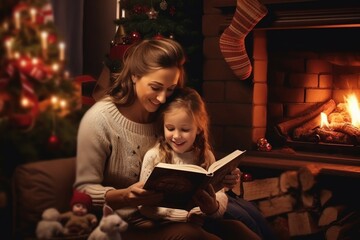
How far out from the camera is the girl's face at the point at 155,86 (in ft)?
5.90

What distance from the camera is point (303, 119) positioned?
10.2 feet

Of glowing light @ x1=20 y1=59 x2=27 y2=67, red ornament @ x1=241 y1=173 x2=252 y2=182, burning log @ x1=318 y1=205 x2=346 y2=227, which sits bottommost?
burning log @ x1=318 y1=205 x2=346 y2=227

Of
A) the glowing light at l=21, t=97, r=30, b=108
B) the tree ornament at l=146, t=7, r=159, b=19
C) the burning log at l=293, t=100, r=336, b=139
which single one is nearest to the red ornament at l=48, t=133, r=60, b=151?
the glowing light at l=21, t=97, r=30, b=108

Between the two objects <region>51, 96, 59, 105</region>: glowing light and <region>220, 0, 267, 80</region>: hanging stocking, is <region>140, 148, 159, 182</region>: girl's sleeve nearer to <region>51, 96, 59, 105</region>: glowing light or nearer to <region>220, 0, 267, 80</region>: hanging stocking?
<region>51, 96, 59, 105</region>: glowing light

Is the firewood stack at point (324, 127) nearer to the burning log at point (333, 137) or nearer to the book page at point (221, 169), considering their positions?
the burning log at point (333, 137)

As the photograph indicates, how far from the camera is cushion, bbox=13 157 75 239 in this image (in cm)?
146

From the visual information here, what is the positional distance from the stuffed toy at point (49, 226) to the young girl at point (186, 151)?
363 mm

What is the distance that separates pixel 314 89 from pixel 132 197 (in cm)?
172

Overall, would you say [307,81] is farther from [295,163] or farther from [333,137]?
[295,163]

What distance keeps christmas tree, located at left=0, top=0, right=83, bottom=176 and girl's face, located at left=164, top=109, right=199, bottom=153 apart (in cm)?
42

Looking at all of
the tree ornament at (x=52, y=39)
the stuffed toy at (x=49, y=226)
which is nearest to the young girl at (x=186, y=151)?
the stuffed toy at (x=49, y=226)

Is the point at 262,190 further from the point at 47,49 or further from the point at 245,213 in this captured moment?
the point at 47,49

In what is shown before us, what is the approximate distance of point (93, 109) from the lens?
1751 mm

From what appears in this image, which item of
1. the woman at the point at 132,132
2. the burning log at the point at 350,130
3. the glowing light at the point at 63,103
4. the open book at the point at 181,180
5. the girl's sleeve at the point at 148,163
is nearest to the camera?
the glowing light at the point at 63,103
